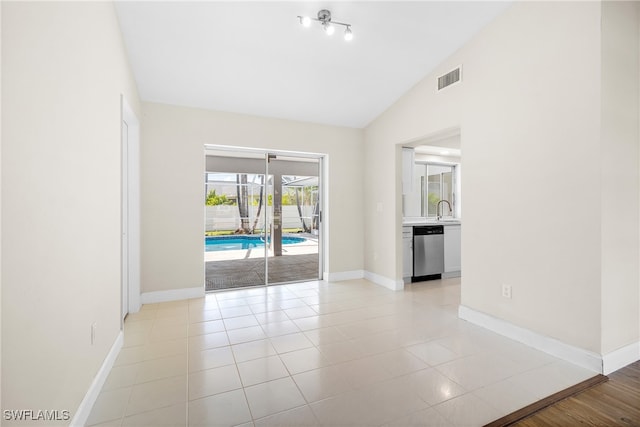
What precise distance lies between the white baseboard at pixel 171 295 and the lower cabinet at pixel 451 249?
3.87 m

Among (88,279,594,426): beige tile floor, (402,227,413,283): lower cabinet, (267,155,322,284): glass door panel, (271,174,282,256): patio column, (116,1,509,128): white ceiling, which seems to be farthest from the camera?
(267,155,322,284): glass door panel

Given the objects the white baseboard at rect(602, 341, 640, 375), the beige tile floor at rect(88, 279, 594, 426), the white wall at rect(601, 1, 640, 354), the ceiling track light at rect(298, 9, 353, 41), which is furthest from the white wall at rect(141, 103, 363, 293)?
the white baseboard at rect(602, 341, 640, 375)

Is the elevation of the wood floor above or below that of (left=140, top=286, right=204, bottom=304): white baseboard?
below

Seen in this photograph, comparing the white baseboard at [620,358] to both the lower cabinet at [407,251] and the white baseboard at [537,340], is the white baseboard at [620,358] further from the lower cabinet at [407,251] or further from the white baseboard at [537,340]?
the lower cabinet at [407,251]

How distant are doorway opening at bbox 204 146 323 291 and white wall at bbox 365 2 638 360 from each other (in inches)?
98.3

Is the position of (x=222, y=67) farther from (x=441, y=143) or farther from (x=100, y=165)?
(x=441, y=143)

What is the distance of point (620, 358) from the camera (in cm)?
221

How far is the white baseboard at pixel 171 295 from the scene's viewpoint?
3.70 metres

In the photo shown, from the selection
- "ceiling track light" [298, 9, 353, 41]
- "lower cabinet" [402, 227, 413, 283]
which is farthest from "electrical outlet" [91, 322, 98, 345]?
"lower cabinet" [402, 227, 413, 283]

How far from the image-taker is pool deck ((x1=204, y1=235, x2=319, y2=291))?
4.85 meters

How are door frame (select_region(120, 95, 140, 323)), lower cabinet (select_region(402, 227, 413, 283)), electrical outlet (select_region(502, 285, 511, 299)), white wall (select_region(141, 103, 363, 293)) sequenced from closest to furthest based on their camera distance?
electrical outlet (select_region(502, 285, 511, 299)), door frame (select_region(120, 95, 140, 323)), white wall (select_region(141, 103, 363, 293)), lower cabinet (select_region(402, 227, 413, 283))

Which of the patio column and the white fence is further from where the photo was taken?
the patio column

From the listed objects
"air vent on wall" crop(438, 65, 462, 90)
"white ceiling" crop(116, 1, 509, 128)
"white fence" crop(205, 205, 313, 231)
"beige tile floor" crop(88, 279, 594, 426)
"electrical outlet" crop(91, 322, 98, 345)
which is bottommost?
"beige tile floor" crop(88, 279, 594, 426)

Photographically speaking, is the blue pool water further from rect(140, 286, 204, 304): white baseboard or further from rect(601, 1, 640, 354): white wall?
rect(601, 1, 640, 354): white wall
